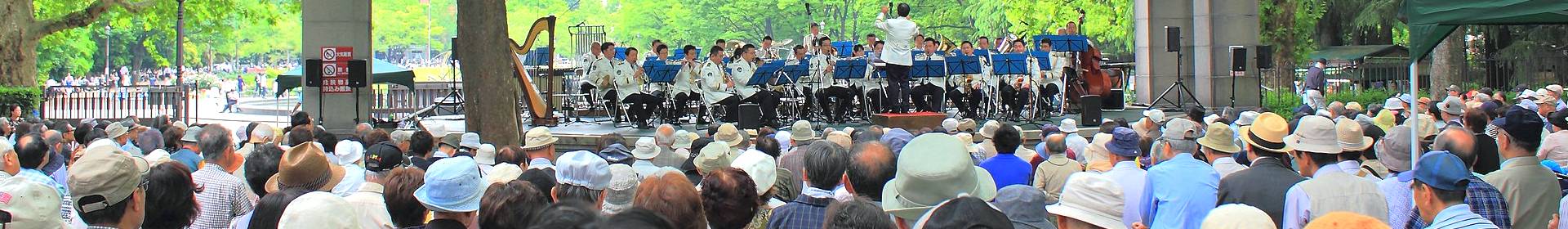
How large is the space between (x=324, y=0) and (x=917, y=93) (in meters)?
7.81

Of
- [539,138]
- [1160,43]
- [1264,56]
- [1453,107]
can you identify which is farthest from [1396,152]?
[1160,43]

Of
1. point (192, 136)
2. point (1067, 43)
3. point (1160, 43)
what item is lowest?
point (192, 136)

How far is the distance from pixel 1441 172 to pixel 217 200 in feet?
15.6

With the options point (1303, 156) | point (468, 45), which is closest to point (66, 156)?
point (468, 45)

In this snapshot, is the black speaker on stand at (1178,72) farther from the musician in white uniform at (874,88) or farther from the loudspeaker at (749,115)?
the loudspeaker at (749,115)

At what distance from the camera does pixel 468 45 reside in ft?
40.3

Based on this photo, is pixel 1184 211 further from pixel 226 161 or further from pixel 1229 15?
pixel 1229 15

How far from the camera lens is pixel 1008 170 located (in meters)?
7.50

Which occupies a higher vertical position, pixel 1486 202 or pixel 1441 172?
pixel 1441 172

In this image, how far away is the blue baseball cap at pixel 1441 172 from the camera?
190 inches

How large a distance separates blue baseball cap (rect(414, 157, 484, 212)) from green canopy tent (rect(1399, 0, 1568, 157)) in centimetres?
527

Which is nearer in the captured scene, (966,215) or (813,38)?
(966,215)

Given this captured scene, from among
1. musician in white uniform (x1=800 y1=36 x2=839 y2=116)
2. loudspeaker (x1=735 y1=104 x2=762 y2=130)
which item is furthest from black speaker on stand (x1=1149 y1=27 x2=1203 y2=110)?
loudspeaker (x1=735 y1=104 x2=762 y2=130)

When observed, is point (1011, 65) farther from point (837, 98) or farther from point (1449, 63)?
point (1449, 63)
